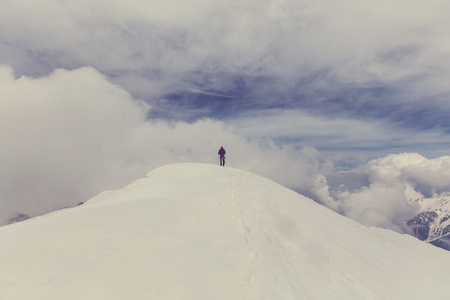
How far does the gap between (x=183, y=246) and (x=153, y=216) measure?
2926 millimetres

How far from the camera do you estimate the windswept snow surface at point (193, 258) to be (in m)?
6.48

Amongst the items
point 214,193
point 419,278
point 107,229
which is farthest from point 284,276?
point 419,278

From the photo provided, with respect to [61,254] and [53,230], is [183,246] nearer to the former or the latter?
[61,254]

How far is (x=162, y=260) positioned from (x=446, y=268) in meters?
23.0

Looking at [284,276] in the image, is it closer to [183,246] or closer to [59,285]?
[183,246]

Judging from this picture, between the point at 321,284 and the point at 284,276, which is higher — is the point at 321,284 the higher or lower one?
the lower one

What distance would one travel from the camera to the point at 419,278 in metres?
13.3

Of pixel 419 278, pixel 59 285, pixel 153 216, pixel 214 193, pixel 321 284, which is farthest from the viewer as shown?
pixel 214 193

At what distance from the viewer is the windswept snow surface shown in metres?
6.48

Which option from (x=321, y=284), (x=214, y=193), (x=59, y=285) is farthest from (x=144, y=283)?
(x=214, y=193)

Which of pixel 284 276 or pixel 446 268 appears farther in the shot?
pixel 446 268

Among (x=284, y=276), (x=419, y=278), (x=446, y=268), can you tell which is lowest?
(x=446, y=268)

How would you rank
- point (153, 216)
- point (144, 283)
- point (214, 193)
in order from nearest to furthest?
1. point (144, 283)
2. point (153, 216)
3. point (214, 193)

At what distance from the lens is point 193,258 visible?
8.20 meters
